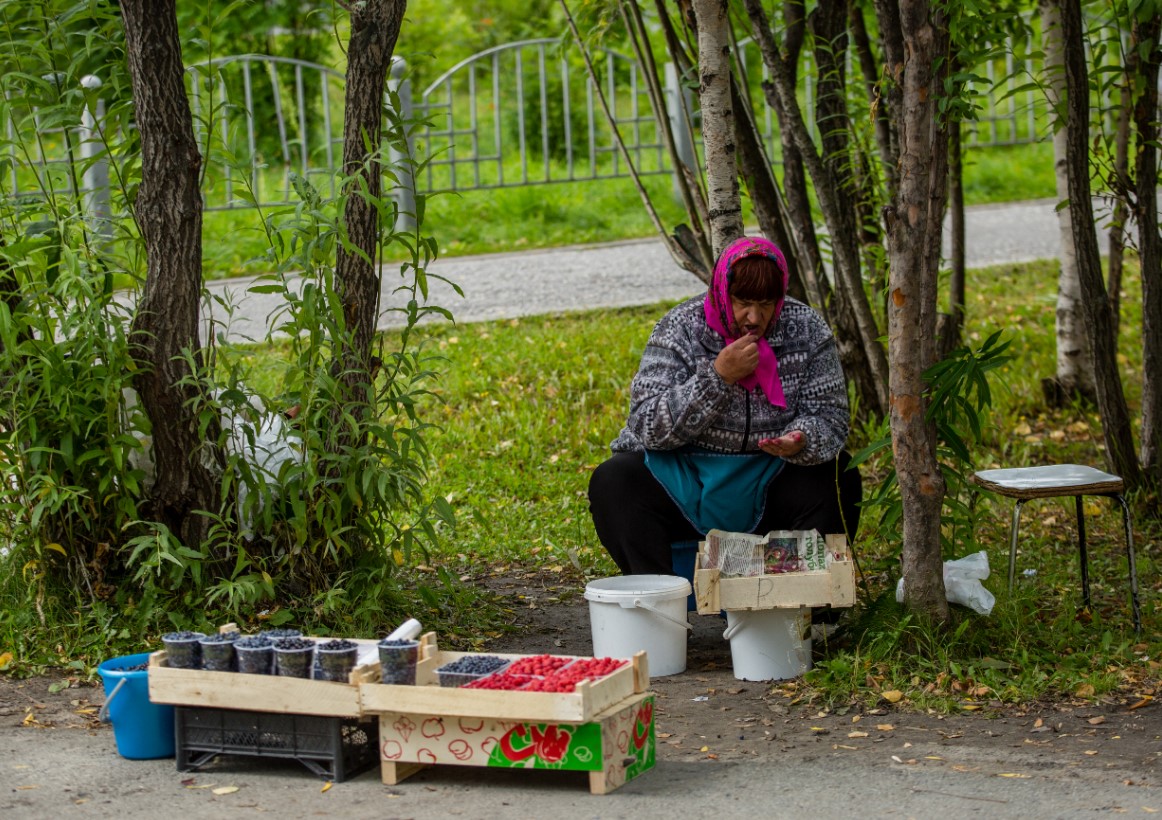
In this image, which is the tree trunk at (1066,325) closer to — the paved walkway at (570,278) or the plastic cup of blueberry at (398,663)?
the paved walkway at (570,278)

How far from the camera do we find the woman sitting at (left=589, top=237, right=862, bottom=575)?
4.46 metres

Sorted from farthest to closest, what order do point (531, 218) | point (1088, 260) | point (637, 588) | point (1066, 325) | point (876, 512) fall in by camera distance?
point (531, 218), point (1066, 325), point (876, 512), point (1088, 260), point (637, 588)

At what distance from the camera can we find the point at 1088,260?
5.63 meters

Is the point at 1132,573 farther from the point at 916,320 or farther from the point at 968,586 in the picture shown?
the point at 916,320

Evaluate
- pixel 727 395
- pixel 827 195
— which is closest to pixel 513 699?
pixel 727 395

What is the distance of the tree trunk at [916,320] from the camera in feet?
13.4

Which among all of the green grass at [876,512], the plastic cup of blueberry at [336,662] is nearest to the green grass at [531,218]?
the green grass at [876,512]

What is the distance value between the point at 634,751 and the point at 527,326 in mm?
5299

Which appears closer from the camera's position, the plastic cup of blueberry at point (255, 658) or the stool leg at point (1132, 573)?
the plastic cup of blueberry at point (255, 658)

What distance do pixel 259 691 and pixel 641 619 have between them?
4.07 feet

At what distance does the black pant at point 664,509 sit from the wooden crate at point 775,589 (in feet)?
1.53

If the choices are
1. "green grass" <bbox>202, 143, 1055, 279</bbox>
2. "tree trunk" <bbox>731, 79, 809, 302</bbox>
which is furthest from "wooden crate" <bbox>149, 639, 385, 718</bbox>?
Answer: "green grass" <bbox>202, 143, 1055, 279</bbox>

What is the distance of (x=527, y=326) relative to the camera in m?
8.50

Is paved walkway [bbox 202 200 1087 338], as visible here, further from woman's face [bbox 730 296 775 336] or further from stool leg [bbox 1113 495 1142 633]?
stool leg [bbox 1113 495 1142 633]
